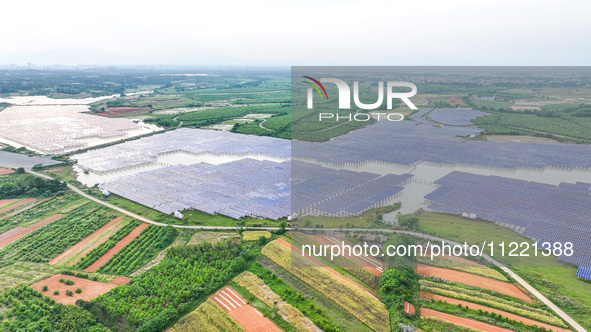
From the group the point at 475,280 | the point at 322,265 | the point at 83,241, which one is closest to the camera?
the point at 475,280

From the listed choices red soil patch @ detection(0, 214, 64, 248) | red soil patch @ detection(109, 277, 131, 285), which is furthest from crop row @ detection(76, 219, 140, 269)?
red soil patch @ detection(0, 214, 64, 248)

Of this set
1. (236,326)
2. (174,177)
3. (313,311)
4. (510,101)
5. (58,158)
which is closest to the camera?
(236,326)

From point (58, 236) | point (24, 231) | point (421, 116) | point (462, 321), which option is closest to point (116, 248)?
point (58, 236)

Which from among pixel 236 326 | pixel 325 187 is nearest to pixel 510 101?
pixel 325 187

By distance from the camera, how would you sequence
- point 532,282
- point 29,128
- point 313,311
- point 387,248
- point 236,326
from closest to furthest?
1. point 236,326
2. point 313,311
3. point 532,282
4. point 387,248
5. point 29,128

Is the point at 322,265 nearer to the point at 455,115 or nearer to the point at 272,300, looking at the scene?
the point at 272,300

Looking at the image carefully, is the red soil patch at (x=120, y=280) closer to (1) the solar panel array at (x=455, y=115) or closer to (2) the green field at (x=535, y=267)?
(2) the green field at (x=535, y=267)

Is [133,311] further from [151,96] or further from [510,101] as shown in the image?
[151,96]
